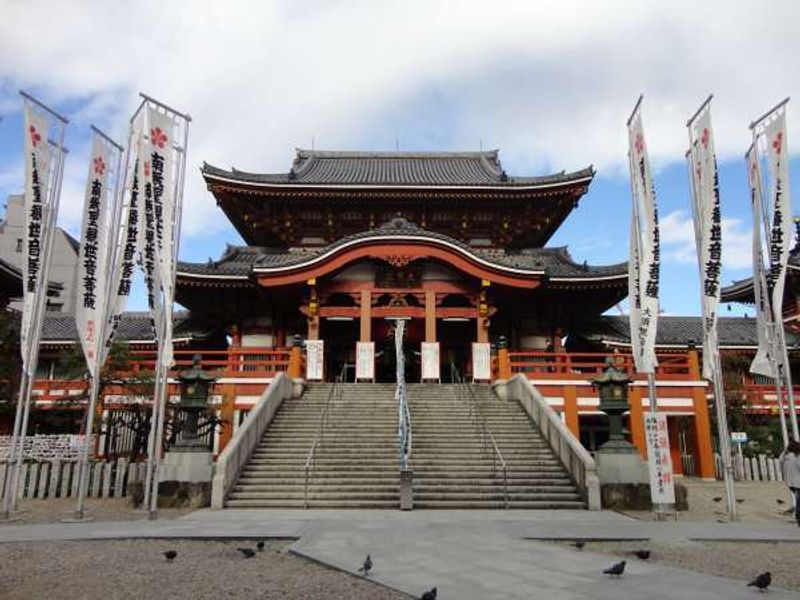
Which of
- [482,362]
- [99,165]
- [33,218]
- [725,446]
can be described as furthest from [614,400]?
[33,218]

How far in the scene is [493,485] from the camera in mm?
12961

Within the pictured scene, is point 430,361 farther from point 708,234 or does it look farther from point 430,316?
point 708,234

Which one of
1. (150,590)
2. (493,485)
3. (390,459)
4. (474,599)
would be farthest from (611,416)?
(150,590)

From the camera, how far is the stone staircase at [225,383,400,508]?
12.6m

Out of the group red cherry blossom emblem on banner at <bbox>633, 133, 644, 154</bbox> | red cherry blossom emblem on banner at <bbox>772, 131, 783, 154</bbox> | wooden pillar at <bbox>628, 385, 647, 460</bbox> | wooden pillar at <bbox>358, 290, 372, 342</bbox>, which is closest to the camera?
red cherry blossom emblem on banner at <bbox>772, 131, 783, 154</bbox>

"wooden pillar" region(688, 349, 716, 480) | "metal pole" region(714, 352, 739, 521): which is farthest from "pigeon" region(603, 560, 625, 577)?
"wooden pillar" region(688, 349, 716, 480)

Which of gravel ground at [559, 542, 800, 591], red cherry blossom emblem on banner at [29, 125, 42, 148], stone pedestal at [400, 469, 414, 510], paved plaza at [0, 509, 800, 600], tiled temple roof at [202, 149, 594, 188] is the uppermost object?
tiled temple roof at [202, 149, 594, 188]

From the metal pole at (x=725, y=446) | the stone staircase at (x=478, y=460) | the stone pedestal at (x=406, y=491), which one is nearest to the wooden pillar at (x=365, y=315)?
the stone staircase at (x=478, y=460)

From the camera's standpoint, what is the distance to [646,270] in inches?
463

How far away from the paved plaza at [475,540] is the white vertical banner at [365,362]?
25.2 feet

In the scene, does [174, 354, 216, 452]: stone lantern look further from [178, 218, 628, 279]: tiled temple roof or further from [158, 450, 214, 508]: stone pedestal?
[178, 218, 628, 279]: tiled temple roof

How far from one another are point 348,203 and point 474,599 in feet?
65.5

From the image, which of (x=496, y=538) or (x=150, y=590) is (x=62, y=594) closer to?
(x=150, y=590)

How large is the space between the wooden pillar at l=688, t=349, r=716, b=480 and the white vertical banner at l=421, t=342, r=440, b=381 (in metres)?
8.18
